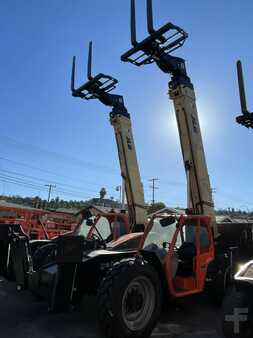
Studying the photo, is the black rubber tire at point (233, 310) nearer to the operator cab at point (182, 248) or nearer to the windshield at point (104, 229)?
the operator cab at point (182, 248)

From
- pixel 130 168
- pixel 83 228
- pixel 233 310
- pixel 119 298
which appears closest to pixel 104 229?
pixel 83 228

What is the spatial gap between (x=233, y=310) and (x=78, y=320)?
312 centimetres

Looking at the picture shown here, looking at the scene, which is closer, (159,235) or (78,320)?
(78,320)

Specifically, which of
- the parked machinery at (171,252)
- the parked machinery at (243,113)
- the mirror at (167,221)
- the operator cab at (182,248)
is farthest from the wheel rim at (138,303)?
the parked machinery at (243,113)

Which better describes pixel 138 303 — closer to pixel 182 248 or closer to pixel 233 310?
pixel 182 248

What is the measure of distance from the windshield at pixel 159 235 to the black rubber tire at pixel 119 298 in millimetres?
1160

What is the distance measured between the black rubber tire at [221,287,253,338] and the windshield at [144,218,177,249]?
2733mm

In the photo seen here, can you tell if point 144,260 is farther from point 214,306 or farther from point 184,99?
point 184,99

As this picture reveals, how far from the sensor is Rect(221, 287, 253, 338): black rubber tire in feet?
10.6

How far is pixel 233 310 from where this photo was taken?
3334 millimetres

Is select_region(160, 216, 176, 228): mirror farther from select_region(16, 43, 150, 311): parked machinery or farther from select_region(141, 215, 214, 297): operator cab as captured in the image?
select_region(16, 43, 150, 311): parked machinery

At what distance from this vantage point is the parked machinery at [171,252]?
15.3ft

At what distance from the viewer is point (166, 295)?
5586mm

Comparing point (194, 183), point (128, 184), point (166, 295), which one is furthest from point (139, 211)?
point (166, 295)
